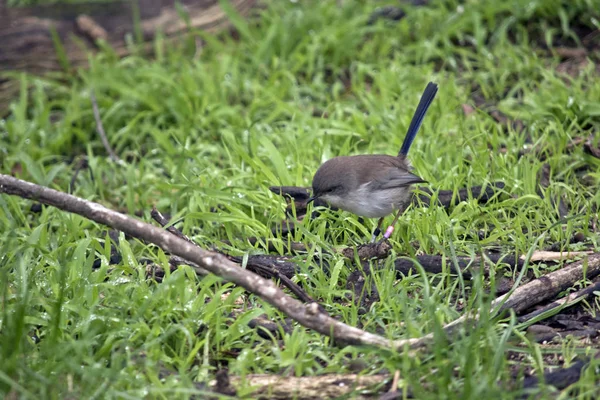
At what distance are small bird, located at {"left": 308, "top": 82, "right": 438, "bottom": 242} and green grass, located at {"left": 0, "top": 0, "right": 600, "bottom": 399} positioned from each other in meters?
0.15

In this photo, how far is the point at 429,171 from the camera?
5.37 m

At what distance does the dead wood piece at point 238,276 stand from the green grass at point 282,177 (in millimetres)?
92

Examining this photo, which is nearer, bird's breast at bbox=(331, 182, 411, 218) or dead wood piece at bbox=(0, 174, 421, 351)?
dead wood piece at bbox=(0, 174, 421, 351)

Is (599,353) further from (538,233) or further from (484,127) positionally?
(484,127)

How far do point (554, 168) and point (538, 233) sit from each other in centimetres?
92

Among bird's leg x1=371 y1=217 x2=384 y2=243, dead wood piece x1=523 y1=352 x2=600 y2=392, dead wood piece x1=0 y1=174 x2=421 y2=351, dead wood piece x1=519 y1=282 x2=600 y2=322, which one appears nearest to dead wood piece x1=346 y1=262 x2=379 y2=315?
bird's leg x1=371 y1=217 x2=384 y2=243

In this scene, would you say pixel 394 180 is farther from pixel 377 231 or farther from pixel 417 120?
pixel 417 120

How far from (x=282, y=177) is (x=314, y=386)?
2.23m

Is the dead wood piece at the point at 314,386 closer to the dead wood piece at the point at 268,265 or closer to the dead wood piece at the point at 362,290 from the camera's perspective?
the dead wood piece at the point at 362,290

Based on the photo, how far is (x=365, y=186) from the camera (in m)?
4.70

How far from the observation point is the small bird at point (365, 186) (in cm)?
469

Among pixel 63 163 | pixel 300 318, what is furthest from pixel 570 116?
pixel 63 163

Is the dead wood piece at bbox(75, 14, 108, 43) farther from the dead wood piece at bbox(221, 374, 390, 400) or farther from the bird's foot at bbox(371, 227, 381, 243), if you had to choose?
the dead wood piece at bbox(221, 374, 390, 400)

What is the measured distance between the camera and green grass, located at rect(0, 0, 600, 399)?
3.44m
